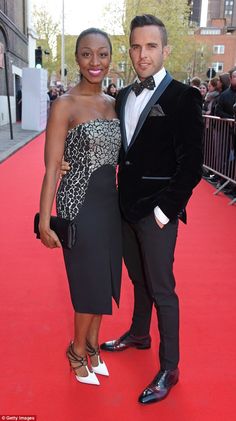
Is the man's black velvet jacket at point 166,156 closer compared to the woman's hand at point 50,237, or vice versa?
the man's black velvet jacket at point 166,156

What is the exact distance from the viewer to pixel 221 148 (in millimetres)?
8172

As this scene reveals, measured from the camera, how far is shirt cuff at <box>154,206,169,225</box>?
90.2 inches

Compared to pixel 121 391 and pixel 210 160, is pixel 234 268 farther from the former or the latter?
pixel 210 160

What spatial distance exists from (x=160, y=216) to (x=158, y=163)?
0.84ft

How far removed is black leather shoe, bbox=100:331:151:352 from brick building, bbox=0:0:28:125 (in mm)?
15988

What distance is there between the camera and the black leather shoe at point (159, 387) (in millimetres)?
2469

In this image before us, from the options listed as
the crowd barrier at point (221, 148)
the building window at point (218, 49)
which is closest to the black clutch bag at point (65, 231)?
the crowd barrier at point (221, 148)

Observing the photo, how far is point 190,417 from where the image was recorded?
7.75 feet

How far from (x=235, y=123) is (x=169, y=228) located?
17.1 feet

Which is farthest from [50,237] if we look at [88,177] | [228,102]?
[228,102]

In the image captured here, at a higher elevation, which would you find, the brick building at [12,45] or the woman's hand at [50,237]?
the brick building at [12,45]

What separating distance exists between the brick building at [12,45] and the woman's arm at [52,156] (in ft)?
52.8

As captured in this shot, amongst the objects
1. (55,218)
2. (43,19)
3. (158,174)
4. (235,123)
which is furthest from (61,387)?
(43,19)
